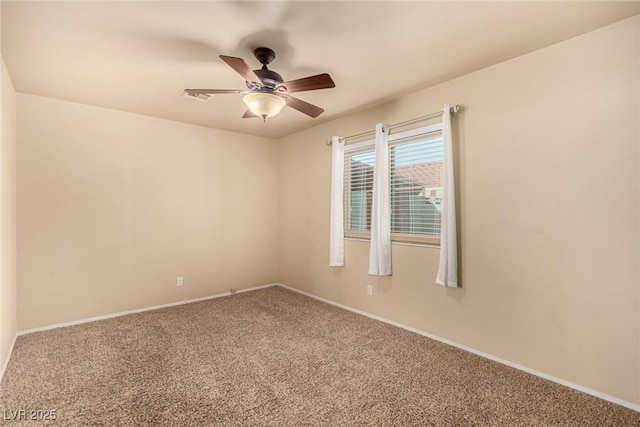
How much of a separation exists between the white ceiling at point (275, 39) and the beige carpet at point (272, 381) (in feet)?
8.07

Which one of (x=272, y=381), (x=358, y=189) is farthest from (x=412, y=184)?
(x=272, y=381)

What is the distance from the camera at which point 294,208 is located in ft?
16.0

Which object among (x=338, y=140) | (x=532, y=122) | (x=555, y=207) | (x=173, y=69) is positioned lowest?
(x=555, y=207)

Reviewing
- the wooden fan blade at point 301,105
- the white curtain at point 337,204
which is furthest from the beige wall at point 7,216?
the white curtain at point 337,204

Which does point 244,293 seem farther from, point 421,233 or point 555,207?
point 555,207

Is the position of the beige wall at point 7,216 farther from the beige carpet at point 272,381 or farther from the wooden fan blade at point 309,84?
the wooden fan blade at point 309,84

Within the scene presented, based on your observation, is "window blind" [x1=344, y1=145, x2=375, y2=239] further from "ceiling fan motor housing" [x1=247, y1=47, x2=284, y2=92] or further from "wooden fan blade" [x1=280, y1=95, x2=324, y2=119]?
"ceiling fan motor housing" [x1=247, y1=47, x2=284, y2=92]

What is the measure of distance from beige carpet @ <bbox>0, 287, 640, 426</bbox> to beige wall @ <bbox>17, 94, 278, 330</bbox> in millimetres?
569

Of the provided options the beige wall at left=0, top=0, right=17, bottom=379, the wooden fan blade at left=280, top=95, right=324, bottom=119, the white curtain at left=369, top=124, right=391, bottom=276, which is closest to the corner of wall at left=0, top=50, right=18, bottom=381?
the beige wall at left=0, top=0, right=17, bottom=379

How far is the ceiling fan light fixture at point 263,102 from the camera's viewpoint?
229 cm

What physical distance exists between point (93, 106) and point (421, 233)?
154 inches

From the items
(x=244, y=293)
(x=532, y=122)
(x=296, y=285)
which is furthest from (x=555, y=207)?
(x=244, y=293)

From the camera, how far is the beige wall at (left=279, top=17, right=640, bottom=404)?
2027 millimetres

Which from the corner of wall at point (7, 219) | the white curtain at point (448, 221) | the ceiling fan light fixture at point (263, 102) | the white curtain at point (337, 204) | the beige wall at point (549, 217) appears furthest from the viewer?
the white curtain at point (337, 204)
